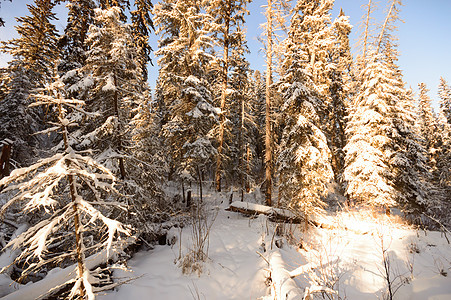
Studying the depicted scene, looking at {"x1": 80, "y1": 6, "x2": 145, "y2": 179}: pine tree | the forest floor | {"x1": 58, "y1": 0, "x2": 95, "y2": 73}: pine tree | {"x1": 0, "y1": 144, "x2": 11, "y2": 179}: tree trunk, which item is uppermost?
{"x1": 58, "y1": 0, "x2": 95, "y2": 73}: pine tree

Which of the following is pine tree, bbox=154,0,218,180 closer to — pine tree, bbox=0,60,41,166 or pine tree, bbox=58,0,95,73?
pine tree, bbox=58,0,95,73

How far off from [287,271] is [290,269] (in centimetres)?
85

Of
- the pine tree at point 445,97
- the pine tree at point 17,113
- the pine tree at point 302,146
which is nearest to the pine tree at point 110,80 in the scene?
the pine tree at point 302,146

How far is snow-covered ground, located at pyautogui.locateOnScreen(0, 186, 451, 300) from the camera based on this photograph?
3576mm

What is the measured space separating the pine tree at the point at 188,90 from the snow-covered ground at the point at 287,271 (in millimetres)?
5608

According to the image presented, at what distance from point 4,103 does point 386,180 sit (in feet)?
93.6

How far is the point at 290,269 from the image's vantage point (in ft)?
14.6

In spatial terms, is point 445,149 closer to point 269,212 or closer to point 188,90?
point 269,212

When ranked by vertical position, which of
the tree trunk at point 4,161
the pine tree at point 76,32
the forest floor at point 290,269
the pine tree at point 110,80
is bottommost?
the forest floor at point 290,269

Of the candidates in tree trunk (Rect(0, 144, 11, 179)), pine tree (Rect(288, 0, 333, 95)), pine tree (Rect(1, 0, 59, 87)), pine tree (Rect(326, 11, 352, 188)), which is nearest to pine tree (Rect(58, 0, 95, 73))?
pine tree (Rect(1, 0, 59, 87))

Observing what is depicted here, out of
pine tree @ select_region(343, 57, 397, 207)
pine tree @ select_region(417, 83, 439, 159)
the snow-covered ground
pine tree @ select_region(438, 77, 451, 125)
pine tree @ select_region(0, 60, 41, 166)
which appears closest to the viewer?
the snow-covered ground

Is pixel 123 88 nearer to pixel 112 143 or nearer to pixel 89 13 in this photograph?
pixel 112 143

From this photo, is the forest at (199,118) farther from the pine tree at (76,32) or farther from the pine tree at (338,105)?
the pine tree at (338,105)

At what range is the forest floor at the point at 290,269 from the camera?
11.9 feet
